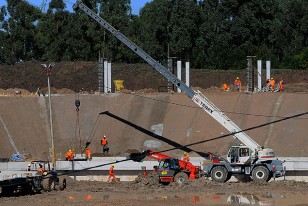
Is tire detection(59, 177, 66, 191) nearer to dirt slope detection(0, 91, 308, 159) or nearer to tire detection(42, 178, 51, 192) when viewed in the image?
tire detection(42, 178, 51, 192)

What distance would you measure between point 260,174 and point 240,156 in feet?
4.89

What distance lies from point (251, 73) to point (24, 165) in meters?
23.0

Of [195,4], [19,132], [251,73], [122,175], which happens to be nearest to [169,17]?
[195,4]

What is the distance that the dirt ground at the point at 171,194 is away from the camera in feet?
113

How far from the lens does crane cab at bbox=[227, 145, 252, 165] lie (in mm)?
41812

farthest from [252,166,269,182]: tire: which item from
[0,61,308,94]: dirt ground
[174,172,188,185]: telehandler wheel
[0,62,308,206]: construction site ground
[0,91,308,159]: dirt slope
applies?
[0,61,308,94]: dirt ground

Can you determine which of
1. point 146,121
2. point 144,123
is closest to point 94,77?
point 146,121

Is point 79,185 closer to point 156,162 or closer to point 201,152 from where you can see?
point 156,162

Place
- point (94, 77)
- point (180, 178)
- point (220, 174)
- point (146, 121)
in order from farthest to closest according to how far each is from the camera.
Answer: point (94, 77) → point (146, 121) → point (220, 174) → point (180, 178)

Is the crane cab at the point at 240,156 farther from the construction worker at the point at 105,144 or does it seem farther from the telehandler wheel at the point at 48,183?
the construction worker at the point at 105,144

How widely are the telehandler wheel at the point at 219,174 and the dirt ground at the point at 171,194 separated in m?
0.63

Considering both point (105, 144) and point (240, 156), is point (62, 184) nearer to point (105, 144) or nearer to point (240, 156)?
point (240, 156)

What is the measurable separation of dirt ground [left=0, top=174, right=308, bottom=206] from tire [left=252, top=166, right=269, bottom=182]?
66 centimetres

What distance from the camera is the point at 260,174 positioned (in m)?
41.3
